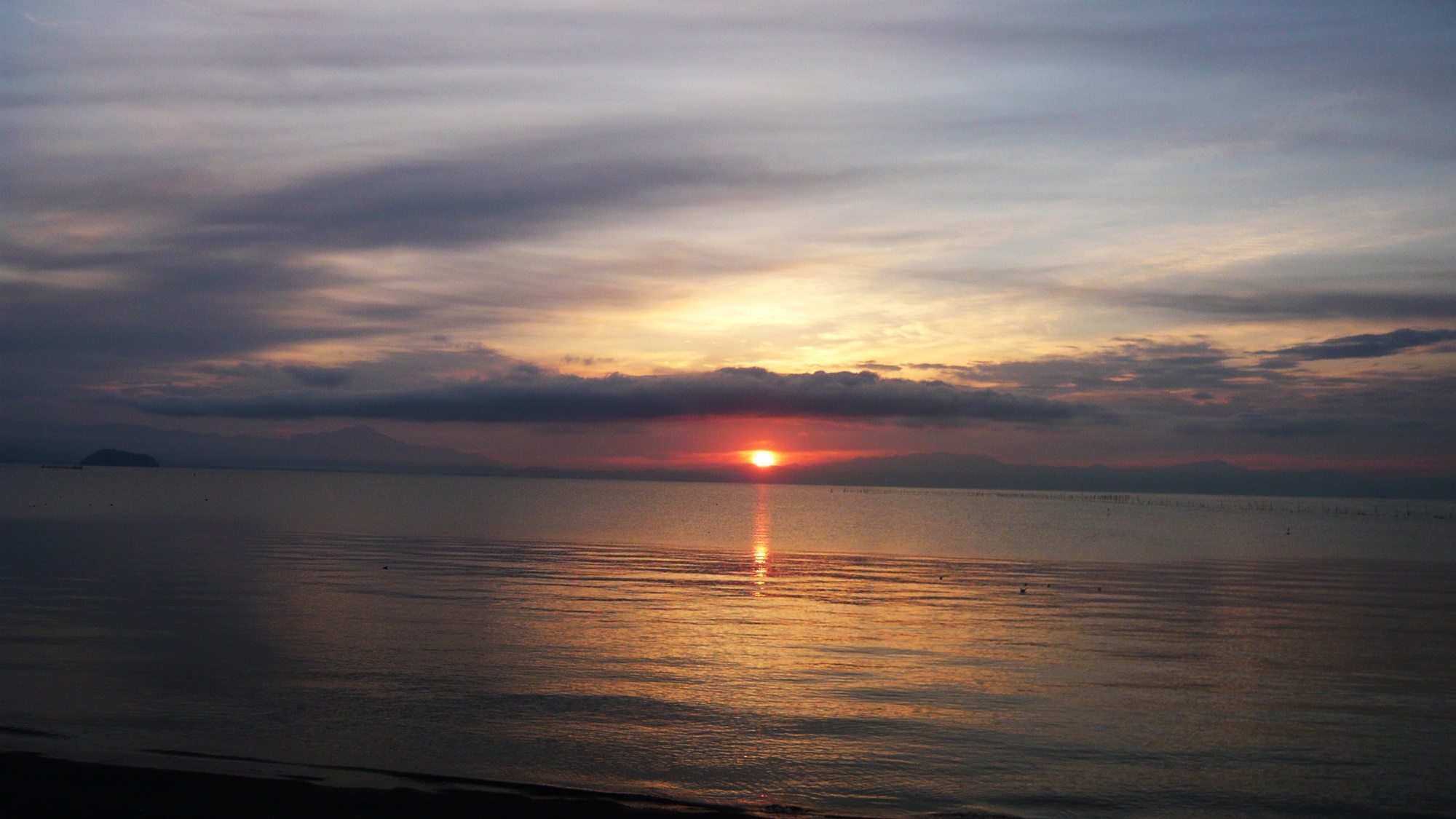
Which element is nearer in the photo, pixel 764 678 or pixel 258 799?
pixel 258 799

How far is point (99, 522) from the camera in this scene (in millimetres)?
78312

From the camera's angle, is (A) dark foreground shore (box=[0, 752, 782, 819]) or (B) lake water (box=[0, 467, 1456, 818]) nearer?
(A) dark foreground shore (box=[0, 752, 782, 819])

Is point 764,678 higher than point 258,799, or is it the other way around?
point 258,799

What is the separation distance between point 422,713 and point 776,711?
703 centimetres

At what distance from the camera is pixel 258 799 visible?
13.8 meters

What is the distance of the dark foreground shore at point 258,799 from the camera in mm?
13312

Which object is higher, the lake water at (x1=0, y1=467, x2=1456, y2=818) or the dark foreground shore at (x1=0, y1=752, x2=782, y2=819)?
the dark foreground shore at (x1=0, y1=752, x2=782, y2=819)

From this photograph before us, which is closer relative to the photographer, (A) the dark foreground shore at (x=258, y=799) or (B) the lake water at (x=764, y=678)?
(A) the dark foreground shore at (x=258, y=799)

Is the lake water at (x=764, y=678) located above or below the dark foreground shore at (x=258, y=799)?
below

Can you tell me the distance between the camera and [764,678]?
23141 mm

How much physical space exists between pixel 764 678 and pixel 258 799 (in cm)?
1198

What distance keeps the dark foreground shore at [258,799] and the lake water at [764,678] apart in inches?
33.2

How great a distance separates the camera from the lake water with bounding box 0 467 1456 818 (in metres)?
16.2

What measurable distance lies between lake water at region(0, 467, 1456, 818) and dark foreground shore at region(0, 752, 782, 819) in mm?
842
